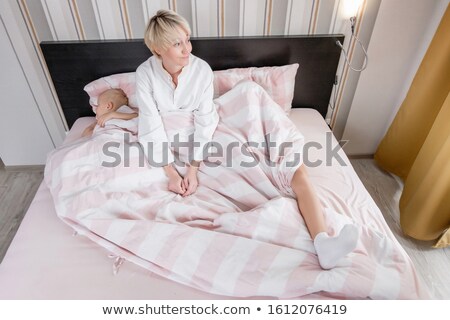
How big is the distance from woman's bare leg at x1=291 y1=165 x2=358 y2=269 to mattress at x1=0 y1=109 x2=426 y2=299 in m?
0.12

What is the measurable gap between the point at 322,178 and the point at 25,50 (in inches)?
61.9

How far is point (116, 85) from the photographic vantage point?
1.66m

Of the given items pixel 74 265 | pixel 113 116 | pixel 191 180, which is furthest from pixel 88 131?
pixel 74 265

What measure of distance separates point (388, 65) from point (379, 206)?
0.79m

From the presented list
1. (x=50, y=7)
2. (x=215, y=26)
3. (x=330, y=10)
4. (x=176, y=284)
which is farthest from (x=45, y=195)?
(x=330, y=10)

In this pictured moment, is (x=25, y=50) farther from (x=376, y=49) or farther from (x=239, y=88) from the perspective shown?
(x=376, y=49)

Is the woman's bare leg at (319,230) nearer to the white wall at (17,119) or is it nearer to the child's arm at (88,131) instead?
the child's arm at (88,131)

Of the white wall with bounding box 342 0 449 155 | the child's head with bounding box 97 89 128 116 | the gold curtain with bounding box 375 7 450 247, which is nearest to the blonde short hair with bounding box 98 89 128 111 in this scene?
the child's head with bounding box 97 89 128 116

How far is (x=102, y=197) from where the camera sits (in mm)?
1221

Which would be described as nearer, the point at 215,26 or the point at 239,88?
the point at 239,88

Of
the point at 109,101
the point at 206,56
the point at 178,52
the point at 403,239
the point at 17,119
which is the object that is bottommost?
the point at 403,239

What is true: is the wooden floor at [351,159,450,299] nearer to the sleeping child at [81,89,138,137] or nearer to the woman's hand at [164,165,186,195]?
the woman's hand at [164,165,186,195]

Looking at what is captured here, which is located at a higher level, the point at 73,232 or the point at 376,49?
the point at 376,49

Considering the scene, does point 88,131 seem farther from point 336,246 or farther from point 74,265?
point 336,246
